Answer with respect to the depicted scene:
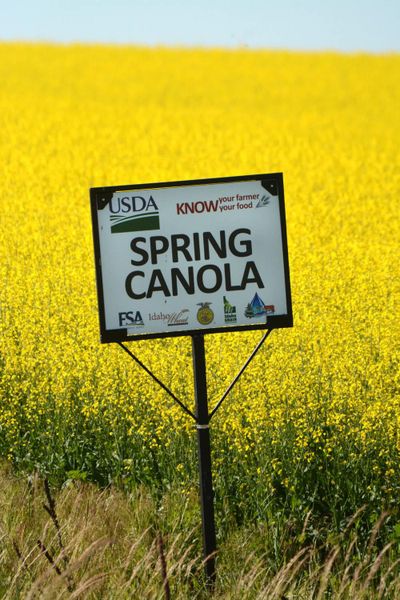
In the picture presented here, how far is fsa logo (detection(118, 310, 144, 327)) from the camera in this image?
3.96m

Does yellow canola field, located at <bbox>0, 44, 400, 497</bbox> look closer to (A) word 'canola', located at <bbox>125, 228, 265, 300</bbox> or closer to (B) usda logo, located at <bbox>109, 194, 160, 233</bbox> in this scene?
(A) word 'canola', located at <bbox>125, 228, 265, 300</bbox>

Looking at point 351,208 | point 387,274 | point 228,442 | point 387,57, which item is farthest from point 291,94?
point 228,442

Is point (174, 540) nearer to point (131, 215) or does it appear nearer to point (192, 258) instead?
point (192, 258)

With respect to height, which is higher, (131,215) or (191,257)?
(131,215)

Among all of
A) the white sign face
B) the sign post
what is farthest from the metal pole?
the white sign face

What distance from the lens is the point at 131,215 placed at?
3.97 metres

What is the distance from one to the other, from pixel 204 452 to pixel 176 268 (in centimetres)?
70

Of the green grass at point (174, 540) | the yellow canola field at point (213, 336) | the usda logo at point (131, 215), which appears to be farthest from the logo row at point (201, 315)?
the yellow canola field at point (213, 336)

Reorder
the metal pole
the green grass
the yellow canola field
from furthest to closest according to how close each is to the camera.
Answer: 1. the yellow canola field
2. the metal pole
3. the green grass

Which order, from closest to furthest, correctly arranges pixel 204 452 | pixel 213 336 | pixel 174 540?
pixel 204 452 → pixel 174 540 → pixel 213 336

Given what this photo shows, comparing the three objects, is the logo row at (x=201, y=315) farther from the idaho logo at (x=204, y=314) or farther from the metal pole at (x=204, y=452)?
the metal pole at (x=204, y=452)

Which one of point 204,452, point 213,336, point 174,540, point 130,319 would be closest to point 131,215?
point 130,319

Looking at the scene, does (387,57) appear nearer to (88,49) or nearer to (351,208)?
(88,49)

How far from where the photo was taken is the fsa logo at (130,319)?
13.0ft
